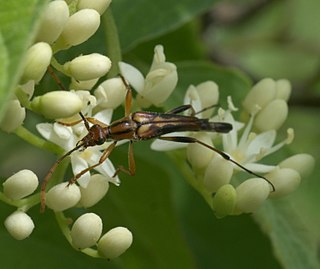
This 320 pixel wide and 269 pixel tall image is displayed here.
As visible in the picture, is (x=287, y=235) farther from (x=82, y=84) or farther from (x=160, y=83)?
(x=82, y=84)

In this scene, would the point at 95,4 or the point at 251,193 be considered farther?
the point at 251,193

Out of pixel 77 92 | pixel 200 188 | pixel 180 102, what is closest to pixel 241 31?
pixel 180 102

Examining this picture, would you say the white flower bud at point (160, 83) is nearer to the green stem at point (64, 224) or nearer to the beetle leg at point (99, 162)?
the beetle leg at point (99, 162)

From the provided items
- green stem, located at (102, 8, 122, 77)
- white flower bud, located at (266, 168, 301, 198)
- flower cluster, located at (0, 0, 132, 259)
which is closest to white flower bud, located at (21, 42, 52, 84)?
flower cluster, located at (0, 0, 132, 259)

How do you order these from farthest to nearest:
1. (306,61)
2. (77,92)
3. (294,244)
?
(306,61) → (294,244) → (77,92)

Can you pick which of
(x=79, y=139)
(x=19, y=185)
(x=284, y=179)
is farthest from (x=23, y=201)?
(x=284, y=179)

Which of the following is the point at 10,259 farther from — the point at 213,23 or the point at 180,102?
the point at 213,23

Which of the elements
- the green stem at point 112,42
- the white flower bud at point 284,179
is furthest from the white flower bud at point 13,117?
the white flower bud at point 284,179
